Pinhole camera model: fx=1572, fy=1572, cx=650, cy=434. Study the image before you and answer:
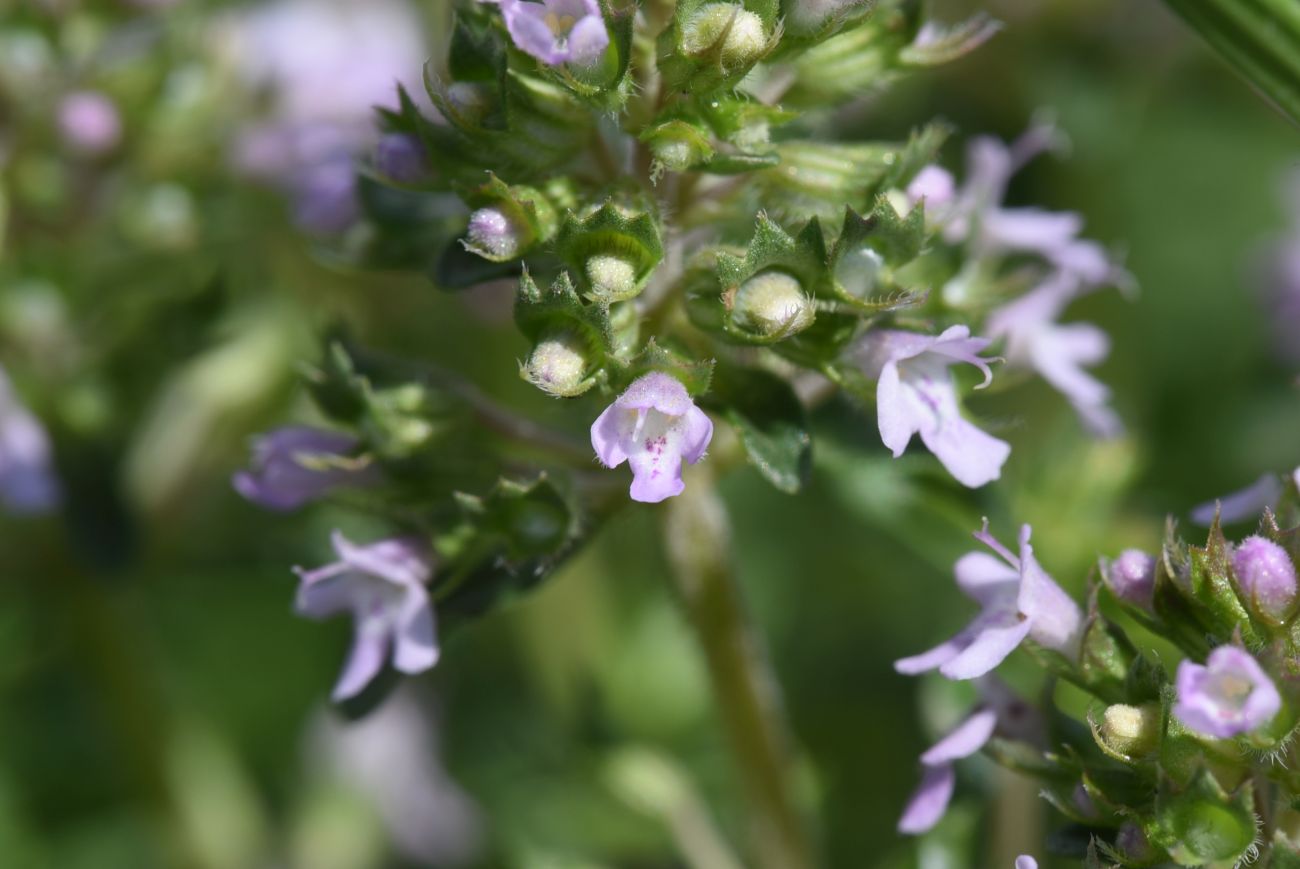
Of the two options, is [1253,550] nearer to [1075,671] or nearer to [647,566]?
[1075,671]

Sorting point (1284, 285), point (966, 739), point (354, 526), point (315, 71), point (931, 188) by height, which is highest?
point (931, 188)

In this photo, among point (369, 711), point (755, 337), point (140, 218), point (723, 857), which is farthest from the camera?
point (140, 218)

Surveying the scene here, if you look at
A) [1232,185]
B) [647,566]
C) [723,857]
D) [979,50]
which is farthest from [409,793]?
[1232,185]

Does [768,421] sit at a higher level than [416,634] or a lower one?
higher

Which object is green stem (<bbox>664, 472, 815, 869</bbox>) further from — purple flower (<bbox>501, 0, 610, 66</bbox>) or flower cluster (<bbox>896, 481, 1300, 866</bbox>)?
purple flower (<bbox>501, 0, 610, 66</bbox>)

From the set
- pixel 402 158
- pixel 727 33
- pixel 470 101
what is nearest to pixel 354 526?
pixel 402 158

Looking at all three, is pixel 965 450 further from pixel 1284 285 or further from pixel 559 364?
pixel 1284 285
